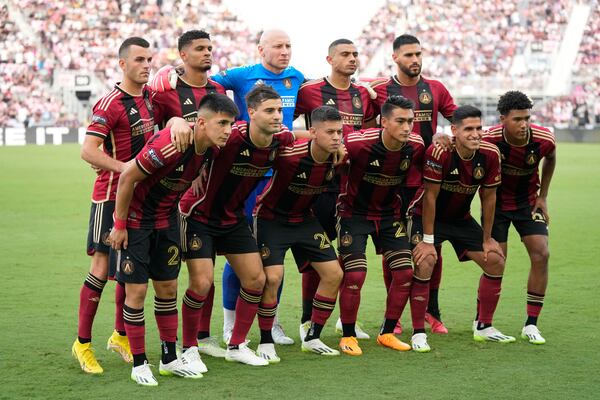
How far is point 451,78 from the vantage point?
38.4m

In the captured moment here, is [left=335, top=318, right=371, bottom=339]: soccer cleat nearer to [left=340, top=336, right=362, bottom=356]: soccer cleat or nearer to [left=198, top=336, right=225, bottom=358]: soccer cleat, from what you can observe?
[left=340, top=336, right=362, bottom=356]: soccer cleat

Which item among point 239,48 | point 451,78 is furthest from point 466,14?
point 239,48

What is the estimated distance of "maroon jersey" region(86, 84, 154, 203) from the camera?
6.45 metres

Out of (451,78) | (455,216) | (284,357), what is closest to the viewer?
(284,357)

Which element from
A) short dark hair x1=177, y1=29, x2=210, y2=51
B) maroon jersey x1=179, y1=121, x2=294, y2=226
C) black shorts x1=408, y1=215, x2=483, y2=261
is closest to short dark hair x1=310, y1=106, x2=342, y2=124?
maroon jersey x1=179, y1=121, x2=294, y2=226

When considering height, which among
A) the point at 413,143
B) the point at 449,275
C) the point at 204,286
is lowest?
the point at 449,275

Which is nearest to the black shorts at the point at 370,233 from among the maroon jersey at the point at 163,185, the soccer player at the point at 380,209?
the soccer player at the point at 380,209

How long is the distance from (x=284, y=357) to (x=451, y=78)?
32936mm

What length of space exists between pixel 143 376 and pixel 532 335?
3.00m

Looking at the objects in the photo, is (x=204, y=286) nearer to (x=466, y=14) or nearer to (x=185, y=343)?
(x=185, y=343)

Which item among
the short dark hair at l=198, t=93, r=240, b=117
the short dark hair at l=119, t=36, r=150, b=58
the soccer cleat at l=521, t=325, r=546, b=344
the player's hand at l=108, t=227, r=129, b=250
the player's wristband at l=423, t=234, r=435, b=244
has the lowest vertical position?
the soccer cleat at l=521, t=325, r=546, b=344

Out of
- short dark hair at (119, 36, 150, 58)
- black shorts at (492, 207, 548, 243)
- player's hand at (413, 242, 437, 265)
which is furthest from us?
black shorts at (492, 207, 548, 243)

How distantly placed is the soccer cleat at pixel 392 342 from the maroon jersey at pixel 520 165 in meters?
1.44

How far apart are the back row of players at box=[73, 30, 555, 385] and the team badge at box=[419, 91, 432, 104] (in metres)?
0.02
